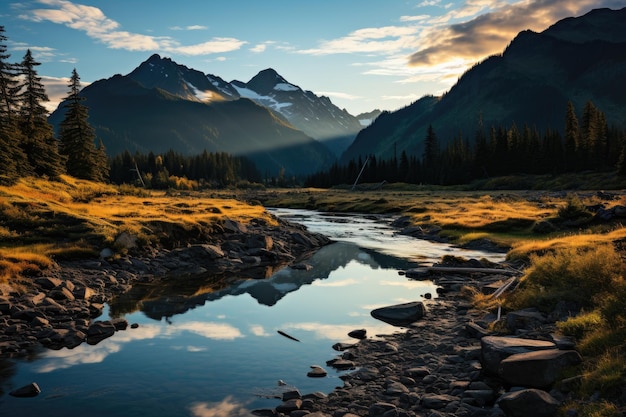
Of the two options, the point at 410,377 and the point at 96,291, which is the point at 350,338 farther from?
the point at 96,291

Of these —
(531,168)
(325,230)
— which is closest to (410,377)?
(325,230)

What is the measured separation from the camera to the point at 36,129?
64500mm

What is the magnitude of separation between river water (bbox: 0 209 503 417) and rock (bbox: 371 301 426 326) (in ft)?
2.09

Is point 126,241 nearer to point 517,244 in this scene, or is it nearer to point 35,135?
point 517,244

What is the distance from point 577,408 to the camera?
8.89 meters

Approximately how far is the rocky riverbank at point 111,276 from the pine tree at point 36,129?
104 ft

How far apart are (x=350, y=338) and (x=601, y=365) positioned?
8611mm

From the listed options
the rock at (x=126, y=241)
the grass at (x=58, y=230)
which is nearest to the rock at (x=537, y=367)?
the grass at (x=58, y=230)

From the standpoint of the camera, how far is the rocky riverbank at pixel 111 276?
1628 cm

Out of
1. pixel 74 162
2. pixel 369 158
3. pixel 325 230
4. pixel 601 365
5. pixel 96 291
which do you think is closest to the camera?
pixel 601 365

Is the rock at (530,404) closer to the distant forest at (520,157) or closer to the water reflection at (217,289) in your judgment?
the water reflection at (217,289)

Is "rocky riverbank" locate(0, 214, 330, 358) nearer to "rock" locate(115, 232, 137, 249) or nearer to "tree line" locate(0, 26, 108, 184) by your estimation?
"rock" locate(115, 232, 137, 249)

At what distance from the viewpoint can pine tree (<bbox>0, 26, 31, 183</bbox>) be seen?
46.3 meters

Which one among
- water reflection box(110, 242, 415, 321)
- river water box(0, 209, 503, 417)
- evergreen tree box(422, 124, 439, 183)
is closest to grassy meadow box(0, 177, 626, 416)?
water reflection box(110, 242, 415, 321)
